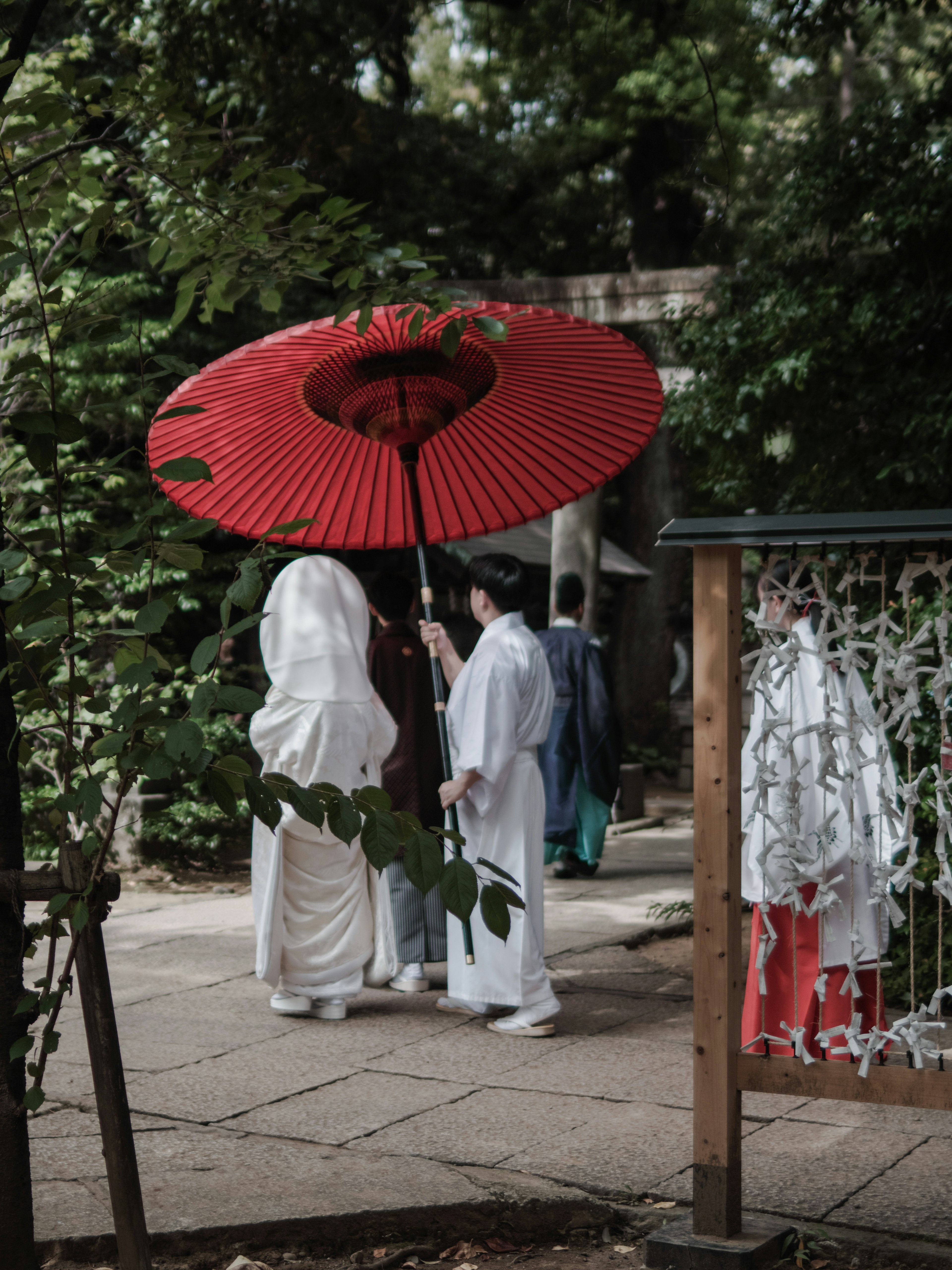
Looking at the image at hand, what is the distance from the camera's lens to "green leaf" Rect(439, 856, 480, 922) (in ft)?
6.28

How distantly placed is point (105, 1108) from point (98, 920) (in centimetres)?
36

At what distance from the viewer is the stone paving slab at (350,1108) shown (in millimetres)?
3627

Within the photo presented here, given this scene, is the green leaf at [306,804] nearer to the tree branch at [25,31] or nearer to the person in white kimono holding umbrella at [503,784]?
the tree branch at [25,31]

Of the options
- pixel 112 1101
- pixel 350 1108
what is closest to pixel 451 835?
pixel 112 1101

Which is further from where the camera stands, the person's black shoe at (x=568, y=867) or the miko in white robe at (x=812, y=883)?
the person's black shoe at (x=568, y=867)

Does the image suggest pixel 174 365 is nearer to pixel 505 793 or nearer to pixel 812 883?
pixel 812 883

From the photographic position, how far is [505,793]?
15.8 feet

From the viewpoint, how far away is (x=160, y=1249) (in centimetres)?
284

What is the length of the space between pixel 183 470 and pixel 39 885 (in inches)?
32.8

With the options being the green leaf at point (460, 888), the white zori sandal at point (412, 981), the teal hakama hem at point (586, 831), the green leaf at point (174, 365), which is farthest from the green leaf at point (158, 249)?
the teal hakama hem at point (586, 831)

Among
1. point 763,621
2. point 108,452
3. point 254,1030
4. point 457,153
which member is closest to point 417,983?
point 254,1030

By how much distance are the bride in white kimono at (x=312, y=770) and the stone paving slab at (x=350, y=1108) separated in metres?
0.87

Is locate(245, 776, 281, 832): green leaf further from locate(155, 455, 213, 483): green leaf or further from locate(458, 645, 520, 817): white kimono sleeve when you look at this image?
locate(458, 645, 520, 817): white kimono sleeve

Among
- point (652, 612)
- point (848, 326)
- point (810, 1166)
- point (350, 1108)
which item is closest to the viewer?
point (810, 1166)
